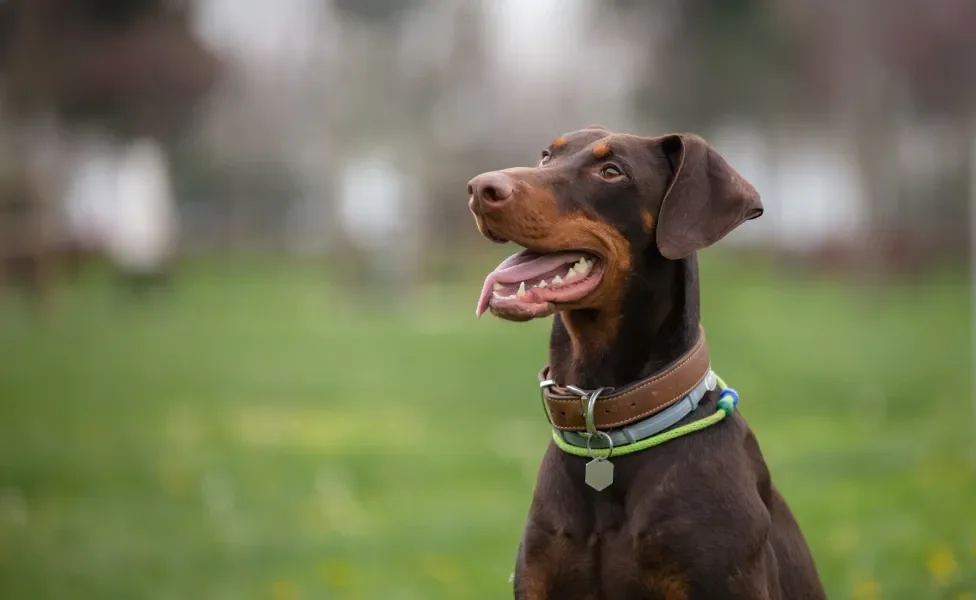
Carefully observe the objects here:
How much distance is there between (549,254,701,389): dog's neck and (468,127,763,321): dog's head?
0.04 metres

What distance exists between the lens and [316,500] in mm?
7773

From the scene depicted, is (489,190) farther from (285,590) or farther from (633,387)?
(285,590)

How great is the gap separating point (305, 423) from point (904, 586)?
6.54m

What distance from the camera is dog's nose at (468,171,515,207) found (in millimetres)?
2902

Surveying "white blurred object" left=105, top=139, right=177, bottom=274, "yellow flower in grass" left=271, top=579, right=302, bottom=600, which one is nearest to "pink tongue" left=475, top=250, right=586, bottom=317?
"yellow flower in grass" left=271, top=579, right=302, bottom=600

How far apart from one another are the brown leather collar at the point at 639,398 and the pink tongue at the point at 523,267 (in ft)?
1.14

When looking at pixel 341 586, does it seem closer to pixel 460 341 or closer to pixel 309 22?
pixel 460 341

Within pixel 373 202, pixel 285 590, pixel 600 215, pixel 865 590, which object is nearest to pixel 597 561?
pixel 600 215

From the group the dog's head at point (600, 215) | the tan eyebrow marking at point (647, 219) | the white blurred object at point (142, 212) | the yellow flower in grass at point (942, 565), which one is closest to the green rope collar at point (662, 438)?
the dog's head at point (600, 215)

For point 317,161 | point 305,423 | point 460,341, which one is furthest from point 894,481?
point 317,161

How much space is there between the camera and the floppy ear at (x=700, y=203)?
299 centimetres

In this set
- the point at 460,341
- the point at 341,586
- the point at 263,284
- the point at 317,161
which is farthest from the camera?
the point at 317,161

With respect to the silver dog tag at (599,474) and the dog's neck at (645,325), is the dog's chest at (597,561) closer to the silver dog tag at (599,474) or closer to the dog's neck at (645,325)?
the silver dog tag at (599,474)

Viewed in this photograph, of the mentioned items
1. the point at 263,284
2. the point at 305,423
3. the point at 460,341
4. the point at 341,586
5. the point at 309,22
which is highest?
the point at 309,22
